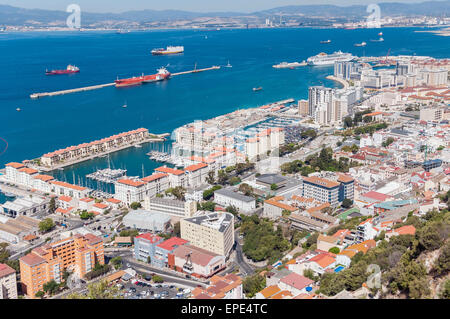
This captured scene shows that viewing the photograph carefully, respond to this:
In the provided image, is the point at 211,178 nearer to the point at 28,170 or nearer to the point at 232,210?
the point at 232,210

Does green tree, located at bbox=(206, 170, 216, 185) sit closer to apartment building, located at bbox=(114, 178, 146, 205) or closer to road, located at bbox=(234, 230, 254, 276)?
apartment building, located at bbox=(114, 178, 146, 205)

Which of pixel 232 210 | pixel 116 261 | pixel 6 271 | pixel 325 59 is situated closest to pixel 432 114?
pixel 232 210

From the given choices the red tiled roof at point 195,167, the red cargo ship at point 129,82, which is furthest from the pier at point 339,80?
the red tiled roof at point 195,167

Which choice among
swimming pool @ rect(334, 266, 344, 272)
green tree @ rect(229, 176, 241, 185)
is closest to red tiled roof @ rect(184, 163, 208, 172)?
green tree @ rect(229, 176, 241, 185)

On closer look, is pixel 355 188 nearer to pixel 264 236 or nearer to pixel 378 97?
pixel 264 236
